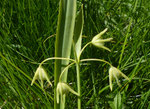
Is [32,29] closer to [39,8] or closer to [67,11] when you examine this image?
[39,8]

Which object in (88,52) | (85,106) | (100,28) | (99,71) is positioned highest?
(100,28)

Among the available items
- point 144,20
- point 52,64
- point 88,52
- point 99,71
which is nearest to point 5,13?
point 52,64

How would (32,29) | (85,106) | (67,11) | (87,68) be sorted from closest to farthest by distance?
(67,11)
(85,106)
(87,68)
(32,29)

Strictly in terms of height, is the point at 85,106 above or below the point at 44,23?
below

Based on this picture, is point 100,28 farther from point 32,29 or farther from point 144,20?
point 32,29

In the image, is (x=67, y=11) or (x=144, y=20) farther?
(x=144, y=20)

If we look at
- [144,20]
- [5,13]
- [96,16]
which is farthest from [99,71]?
[5,13]

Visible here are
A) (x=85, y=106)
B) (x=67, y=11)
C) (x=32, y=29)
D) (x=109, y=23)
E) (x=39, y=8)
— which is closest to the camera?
(x=67, y=11)
